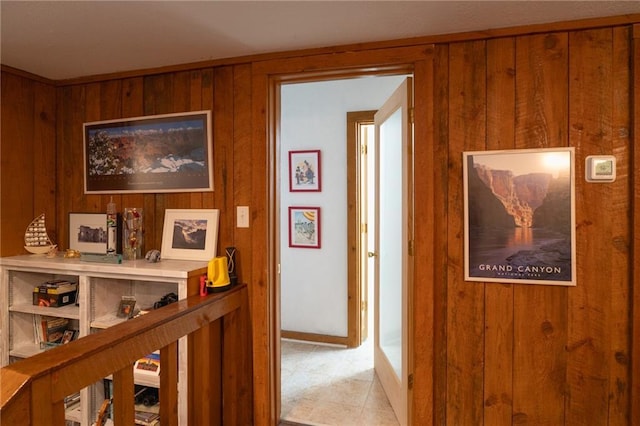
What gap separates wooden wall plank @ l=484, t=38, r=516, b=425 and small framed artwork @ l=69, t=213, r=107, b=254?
2343mm

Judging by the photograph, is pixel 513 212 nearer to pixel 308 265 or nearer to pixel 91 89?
pixel 308 265

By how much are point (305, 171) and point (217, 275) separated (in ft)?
5.46

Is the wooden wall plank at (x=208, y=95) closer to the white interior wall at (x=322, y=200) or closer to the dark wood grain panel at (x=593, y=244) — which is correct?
the white interior wall at (x=322, y=200)

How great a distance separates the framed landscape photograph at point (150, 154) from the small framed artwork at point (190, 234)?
0.51 ft

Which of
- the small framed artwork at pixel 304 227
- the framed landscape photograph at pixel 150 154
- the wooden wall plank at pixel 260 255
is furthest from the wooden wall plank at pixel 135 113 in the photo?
the small framed artwork at pixel 304 227

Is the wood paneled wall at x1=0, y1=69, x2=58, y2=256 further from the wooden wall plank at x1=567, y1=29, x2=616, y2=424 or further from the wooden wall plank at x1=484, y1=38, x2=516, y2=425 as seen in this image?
the wooden wall plank at x1=567, y1=29, x2=616, y2=424

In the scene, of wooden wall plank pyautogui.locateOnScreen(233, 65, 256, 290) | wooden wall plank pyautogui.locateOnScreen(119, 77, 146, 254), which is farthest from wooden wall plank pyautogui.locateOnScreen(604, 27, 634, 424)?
wooden wall plank pyautogui.locateOnScreen(119, 77, 146, 254)

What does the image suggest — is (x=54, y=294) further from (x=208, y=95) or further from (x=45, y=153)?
(x=208, y=95)

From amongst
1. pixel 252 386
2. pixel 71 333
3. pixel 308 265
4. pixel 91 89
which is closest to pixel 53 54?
pixel 91 89

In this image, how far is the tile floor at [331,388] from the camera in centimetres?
222

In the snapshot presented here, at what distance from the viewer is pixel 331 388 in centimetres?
257

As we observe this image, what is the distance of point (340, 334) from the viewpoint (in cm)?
327

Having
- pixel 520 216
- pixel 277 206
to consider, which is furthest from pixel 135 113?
pixel 520 216

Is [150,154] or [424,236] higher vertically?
[150,154]
